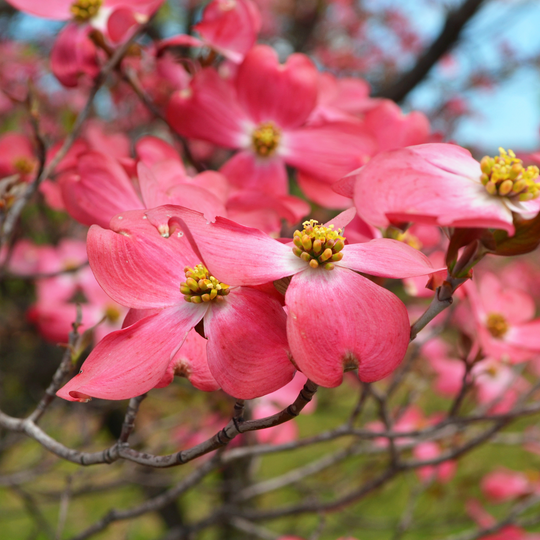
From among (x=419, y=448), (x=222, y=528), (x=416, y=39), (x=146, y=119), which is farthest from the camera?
(x=416, y=39)

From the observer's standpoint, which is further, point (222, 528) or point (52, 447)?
point (222, 528)

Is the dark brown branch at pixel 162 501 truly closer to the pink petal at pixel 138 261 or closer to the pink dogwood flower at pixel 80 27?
the pink petal at pixel 138 261

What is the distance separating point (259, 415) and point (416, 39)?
3.64 metres

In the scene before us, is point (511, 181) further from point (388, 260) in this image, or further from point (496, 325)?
point (496, 325)

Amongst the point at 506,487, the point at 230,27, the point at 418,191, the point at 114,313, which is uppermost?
the point at 418,191

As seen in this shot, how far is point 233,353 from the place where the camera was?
0.35 metres

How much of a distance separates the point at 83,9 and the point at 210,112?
206mm

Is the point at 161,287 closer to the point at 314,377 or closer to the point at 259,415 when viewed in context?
the point at 314,377

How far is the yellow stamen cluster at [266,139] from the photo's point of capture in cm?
70

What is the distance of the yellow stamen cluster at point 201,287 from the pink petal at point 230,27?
42cm

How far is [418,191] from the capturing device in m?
0.34

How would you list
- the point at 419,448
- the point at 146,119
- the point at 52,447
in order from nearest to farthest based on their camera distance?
1. the point at 52,447
2. the point at 419,448
3. the point at 146,119

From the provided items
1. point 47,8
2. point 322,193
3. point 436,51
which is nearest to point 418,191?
point 322,193

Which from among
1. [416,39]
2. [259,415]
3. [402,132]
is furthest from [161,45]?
[416,39]
